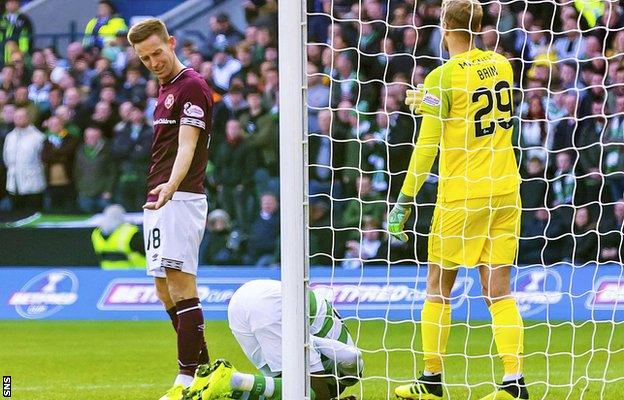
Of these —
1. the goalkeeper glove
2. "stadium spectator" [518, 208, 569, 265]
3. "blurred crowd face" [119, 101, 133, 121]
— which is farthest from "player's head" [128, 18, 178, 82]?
"blurred crowd face" [119, 101, 133, 121]

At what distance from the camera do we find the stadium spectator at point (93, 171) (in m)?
11.8

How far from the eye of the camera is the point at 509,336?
5.34m

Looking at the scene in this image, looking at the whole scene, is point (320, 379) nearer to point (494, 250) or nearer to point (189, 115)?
point (494, 250)

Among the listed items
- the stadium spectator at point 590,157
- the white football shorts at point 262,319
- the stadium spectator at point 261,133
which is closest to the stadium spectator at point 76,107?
the stadium spectator at point 261,133

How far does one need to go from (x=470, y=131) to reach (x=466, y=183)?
0.24 m

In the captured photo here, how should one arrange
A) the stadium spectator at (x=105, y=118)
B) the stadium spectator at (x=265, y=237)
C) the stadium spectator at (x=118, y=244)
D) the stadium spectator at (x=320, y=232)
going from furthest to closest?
the stadium spectator at (x=105, y=118) < the stadium spectator at (x=118, y=244) < the stadium spectator at (x=265, y=237) < the stadium spectator at (x=320, y=232)

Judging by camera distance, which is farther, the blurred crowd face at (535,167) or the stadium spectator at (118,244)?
the stadium spectator at (118,244)

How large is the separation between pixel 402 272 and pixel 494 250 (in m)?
4.40


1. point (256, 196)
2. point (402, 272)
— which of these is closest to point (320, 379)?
point (402, 272)

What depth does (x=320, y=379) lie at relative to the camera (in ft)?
17.0

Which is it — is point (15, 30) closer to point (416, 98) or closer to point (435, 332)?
point (416, 98)

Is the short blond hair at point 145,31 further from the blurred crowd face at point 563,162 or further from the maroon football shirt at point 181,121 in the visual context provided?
the blurred crowd face at point 563,162

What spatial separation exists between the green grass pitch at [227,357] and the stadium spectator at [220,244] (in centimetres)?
144

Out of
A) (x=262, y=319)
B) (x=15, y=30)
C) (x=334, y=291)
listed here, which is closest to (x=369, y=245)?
(x=334, y=291)
